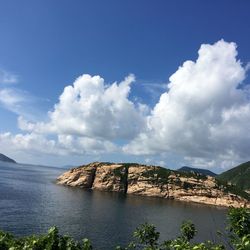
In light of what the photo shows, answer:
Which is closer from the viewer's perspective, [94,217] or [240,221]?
[240,221]

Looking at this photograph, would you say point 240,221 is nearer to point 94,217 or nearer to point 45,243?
point 45,243

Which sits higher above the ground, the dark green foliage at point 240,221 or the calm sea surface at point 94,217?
the dark green foliage at point 240,221

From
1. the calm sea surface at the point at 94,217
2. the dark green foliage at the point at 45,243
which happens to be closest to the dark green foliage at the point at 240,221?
the dark green foliage at the point at 45,243

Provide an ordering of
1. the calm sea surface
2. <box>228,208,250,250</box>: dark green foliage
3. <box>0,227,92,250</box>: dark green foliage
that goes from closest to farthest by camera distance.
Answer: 1. <box>0,227,92,250</box>: dark green foliage
2. <box>228,208,250,250</box>: dark green foliage
3. the calm sea surface

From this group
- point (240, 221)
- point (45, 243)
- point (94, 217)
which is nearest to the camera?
point (45, 243)

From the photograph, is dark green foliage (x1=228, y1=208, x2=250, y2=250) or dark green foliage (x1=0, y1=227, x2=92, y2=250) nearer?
dark green foliage (x1=0, y1=227, x2=92, y2=250)

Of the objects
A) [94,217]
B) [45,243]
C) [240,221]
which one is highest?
[240,221]

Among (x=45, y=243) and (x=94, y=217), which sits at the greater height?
(x=45, y=243)

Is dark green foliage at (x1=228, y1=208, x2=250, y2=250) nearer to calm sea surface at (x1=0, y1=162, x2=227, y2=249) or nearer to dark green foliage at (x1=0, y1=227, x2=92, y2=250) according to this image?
dark green foliage at (x1=0, y1=227, x2=92, y2=250)

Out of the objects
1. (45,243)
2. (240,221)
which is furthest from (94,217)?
(45,243)

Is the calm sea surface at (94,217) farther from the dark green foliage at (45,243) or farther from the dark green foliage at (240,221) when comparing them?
the dark green foliage at (45,243)

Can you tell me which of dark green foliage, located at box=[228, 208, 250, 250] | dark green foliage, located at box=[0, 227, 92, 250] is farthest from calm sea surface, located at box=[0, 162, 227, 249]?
dark green foliage, located at box=[0, 227, 92, 250]

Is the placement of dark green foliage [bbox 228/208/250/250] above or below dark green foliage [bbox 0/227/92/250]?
above

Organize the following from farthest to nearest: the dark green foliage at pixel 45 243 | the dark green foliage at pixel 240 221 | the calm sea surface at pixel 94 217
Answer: the calm sea surface at pixel 94 217
the dark green foliage at pixel 240 221
the dark green foliage at pixel 45 243
